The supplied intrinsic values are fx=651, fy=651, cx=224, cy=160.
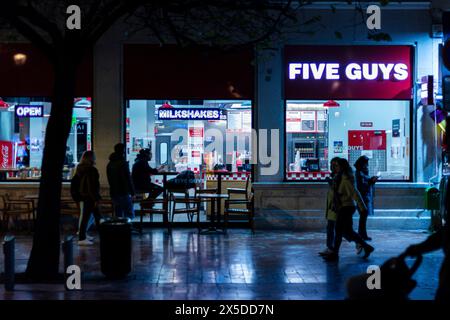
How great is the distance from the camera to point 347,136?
15.4 metres

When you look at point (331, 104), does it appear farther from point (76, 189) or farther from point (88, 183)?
point (76, 189)

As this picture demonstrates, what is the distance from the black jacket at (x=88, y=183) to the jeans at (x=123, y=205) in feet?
2.60

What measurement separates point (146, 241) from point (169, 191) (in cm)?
229

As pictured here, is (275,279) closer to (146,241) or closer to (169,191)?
(146,241)

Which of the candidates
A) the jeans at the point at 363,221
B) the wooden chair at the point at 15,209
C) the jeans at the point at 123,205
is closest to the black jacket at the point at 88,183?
the jeans at the point at 123,205

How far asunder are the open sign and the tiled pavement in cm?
306

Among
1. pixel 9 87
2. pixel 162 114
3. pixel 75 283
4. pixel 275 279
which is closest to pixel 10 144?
pixel 9 87

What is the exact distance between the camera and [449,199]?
5.13m

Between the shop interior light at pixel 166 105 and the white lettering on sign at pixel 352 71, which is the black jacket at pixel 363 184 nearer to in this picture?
the white lettering on sign at pixel 352 71

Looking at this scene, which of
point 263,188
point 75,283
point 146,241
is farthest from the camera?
point 263,188

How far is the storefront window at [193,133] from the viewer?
50.5ft

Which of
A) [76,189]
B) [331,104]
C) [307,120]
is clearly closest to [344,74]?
[331,104]

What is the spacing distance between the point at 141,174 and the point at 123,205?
154cm

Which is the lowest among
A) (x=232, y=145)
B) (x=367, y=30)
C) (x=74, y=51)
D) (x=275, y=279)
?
(x=275, y=279)
